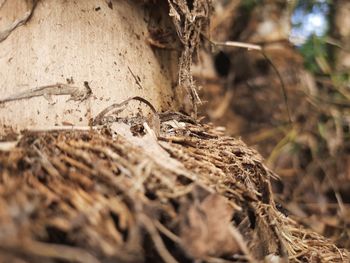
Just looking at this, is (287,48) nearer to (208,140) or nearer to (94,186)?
(208,140)

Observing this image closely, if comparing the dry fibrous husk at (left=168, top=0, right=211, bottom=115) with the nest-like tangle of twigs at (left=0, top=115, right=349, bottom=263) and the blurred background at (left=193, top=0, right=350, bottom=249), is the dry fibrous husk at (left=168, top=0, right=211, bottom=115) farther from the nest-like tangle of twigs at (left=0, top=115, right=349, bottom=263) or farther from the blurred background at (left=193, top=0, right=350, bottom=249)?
the blurred background at (left=193, top=0, right=350, bottom=249)

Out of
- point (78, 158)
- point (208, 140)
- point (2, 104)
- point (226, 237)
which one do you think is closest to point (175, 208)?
point (226, 237)

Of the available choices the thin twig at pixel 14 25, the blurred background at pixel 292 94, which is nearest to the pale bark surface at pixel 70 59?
the thin twig at pixel 14 25

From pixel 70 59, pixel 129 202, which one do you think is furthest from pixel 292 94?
pixel 129 202

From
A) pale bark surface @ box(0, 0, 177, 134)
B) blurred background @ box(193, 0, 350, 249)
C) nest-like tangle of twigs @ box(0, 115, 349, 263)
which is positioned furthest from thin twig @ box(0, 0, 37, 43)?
blurred background @ box(193, 0, 350, 249)

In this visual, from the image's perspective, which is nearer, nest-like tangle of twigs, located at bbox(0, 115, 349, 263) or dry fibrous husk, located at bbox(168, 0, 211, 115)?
nest-like tangle of twigs, located at bbox(0, 115, 349, 263)

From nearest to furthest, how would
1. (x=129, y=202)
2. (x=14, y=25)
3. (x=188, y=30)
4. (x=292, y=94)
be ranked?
1. (x=129, y=202)
2. (x=14, y=25)
3. (x=188, y=30)
4. (x=292, y=94)

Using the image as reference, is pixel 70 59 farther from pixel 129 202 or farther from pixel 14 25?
pixel 129 202
